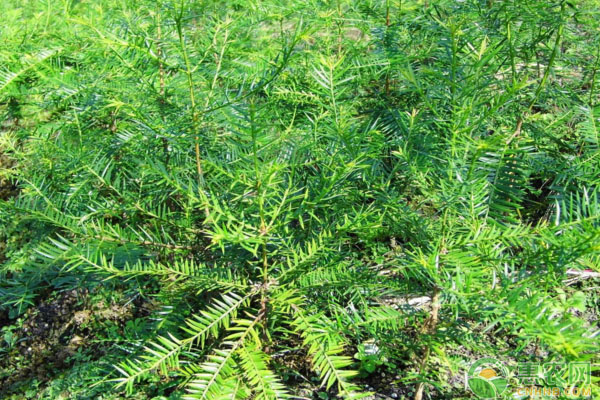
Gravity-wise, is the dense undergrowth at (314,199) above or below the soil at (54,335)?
above

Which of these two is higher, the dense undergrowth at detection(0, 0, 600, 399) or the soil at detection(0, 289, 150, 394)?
the dense undergrowth at detection(0, 0, 600, 399)

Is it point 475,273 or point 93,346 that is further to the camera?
point 93,346

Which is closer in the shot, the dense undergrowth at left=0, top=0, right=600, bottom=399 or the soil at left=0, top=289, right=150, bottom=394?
the dense undergrowth at left=0, top=0, right=600, bottom=399

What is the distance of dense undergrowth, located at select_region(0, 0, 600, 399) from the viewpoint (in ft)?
3.55

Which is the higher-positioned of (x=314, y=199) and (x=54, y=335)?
(x=314, y=199)

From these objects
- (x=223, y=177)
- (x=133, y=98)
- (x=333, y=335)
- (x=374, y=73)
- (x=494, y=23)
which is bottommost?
(x=333, y=335)

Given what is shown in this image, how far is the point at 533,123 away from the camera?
64.7 inches

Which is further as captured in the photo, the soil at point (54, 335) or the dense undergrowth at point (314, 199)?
the soil at point (54, 335)

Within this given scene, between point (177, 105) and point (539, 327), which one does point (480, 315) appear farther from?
point (177, 105)

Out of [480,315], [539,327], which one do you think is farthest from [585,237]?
[480,315]

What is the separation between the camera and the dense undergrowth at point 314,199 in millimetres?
1082

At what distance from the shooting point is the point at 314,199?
1282 millimetres

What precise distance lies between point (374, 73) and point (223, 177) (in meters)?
0.59

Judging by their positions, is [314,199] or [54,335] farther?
[54,335]
